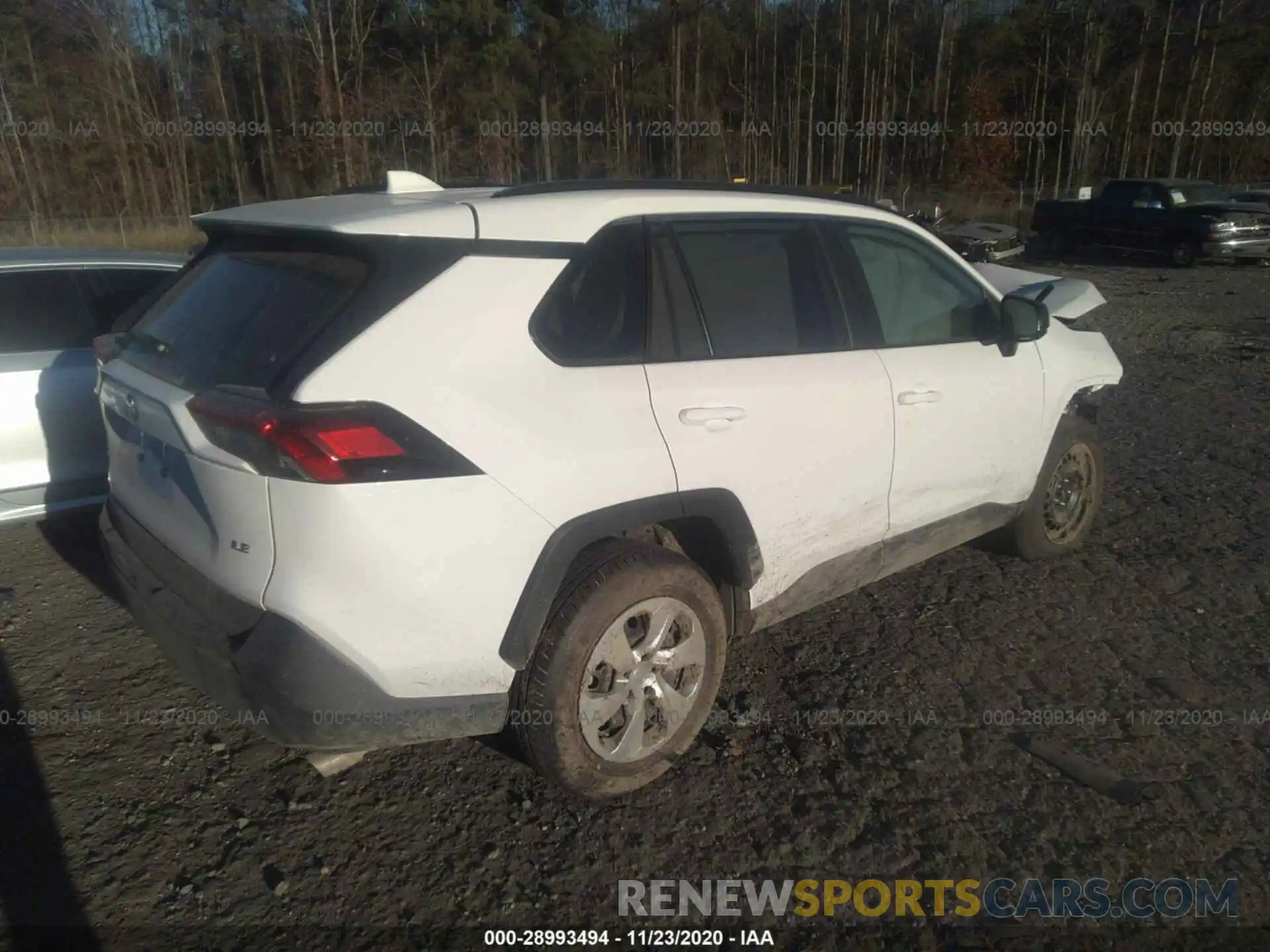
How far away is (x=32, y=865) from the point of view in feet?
8.84

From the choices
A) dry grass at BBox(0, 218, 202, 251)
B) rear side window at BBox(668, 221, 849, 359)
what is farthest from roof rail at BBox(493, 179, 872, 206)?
dry grass at BBox(0, 218, 202, 251)

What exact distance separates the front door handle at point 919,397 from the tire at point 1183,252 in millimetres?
17635

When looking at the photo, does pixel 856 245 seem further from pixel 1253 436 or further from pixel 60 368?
pixel 1253 436

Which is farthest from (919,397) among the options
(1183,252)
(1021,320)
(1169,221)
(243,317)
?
(1169,221)

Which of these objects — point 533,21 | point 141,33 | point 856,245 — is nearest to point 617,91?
point 533,21

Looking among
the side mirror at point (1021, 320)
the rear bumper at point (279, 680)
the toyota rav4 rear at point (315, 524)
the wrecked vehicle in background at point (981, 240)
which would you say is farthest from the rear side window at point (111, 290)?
the wrecked vehicle in background at point (981, 240)

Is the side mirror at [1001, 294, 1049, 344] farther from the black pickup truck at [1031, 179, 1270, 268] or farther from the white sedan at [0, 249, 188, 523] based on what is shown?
the black pickup truck at [1031, 179, 1270, 268]

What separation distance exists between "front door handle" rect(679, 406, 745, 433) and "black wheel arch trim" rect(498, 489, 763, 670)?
0.20m

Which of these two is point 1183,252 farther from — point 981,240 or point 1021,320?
point 1021,320

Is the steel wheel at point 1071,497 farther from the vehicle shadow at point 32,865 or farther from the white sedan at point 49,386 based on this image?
the white sedan at point 49,386

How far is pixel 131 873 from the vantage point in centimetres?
266

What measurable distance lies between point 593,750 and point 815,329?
5.48ft

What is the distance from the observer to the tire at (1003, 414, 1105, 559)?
4438mm

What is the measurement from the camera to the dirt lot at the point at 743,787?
8.53 feet
